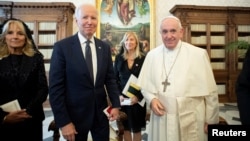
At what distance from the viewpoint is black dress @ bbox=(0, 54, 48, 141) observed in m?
2.28

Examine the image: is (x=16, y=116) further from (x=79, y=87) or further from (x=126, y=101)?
(x=126, y=101)

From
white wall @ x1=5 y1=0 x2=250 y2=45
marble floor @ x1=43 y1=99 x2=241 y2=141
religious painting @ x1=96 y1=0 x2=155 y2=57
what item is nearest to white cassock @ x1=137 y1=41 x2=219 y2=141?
marble floor @ x1=43 y1=99 x2=241 y2=141

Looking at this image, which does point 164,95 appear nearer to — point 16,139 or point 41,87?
point 41,87

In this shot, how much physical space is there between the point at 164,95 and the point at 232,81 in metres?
6.64

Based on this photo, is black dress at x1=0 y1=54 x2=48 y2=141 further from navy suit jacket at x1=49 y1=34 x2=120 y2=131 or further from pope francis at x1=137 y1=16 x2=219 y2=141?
pope francis at x1=137 y1=16 x2=219 y2=141

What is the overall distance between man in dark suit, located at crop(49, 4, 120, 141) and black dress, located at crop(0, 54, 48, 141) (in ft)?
1.15

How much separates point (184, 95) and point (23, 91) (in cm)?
150

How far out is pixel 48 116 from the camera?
6809mm

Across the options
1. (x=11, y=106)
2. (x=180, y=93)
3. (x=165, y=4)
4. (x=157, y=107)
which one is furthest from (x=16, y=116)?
(x=165, y=4)

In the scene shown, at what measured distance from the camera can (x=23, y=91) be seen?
7.63ft

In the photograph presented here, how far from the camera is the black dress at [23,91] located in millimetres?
2283

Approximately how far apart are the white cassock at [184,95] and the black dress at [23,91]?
105 cm

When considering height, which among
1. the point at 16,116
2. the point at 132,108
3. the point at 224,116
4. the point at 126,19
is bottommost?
the point at 224,116

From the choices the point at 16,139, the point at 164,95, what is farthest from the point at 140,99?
the point at 16,139
